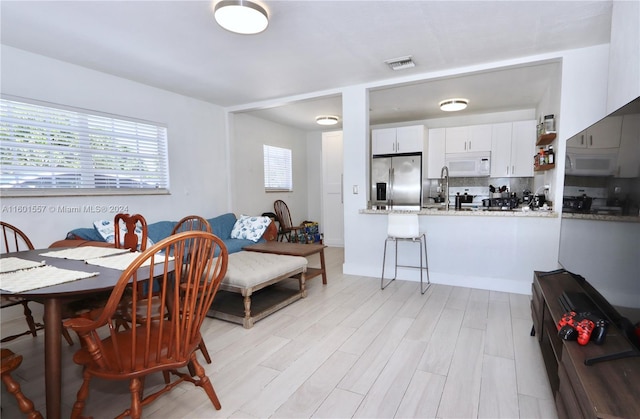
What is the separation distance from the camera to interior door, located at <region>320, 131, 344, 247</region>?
6.09 meters

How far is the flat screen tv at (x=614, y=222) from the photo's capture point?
1.17 metres

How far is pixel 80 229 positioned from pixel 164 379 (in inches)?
78.3

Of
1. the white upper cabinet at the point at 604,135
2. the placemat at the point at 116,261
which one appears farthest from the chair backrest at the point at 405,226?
the placemat at the point at 116,261

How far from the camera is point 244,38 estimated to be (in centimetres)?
260

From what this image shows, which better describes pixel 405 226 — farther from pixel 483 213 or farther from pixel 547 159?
pixel 547 159

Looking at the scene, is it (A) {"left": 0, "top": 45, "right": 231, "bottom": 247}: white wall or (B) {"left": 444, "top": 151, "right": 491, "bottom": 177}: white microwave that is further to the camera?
(B) {"left": 444, "top": 151, "right": 491, "bottom": 177}: white microwave

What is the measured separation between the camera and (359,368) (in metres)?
1.96

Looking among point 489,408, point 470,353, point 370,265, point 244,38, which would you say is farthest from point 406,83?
point 489,408

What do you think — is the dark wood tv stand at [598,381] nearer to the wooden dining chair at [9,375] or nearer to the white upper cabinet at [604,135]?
the white upper cabinet at [604,135]

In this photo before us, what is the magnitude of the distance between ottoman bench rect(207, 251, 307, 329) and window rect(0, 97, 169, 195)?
5.34ft

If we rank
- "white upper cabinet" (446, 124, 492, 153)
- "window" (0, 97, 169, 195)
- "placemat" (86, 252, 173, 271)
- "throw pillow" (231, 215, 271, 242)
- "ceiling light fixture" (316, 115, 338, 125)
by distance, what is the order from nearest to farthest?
"placemat" (86, 252, 173, 271)
"window" (0, 97, 169, 195)
"throw pillow" (231, 215, 271, 242)
"white upper cabinet" (446, 124, 492, 153)
"ceiling light fixture" (316, 115, 338, 125)

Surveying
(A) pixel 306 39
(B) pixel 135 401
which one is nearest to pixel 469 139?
(A) pixel 306 39

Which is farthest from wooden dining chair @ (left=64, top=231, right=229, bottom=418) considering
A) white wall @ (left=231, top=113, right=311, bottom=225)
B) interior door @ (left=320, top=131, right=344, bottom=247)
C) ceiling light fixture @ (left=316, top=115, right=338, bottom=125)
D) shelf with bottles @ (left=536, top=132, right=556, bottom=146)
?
interior door @ (left=320, top=131, right=344, bottom=247)

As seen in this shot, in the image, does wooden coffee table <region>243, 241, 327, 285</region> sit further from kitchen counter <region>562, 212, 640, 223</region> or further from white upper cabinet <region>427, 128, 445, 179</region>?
white upper cabinet <region>427, 128, 445, 179</region>
